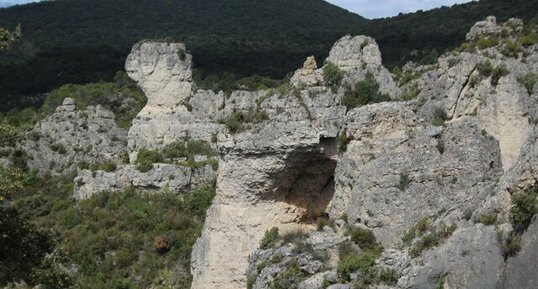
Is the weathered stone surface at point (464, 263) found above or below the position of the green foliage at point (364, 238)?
above

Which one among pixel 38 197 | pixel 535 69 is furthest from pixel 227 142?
pixel 38 197

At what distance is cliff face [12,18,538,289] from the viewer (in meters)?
Answer: 11.3

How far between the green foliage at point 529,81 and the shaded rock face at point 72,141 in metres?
33.0

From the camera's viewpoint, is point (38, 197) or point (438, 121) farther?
point (38, 197)

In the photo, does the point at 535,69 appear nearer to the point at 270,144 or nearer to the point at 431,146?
the point at 431,146

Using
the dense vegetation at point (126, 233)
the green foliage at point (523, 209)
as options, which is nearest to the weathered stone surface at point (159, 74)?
the dense vegetation at point (126, 233)

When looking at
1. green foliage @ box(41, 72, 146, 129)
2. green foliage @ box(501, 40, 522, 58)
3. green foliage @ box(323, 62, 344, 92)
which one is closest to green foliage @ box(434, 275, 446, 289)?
green foliage @ box(501, 40, 522, 58)

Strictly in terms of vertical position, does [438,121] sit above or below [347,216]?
above

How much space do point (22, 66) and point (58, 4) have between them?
174ft

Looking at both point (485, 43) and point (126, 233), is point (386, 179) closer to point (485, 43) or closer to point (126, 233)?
point (485, 43)

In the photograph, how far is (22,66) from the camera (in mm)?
80062

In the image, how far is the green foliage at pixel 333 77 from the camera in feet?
70.5

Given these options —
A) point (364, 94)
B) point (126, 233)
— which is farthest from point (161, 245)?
point (364, 94)

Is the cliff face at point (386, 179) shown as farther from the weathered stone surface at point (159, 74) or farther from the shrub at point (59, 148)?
the shrub at point (59, 148)
